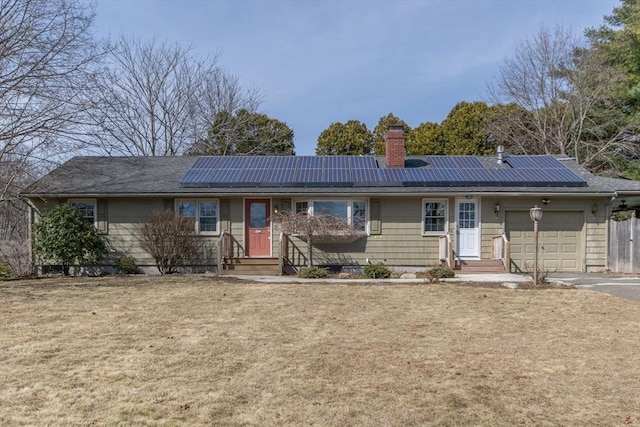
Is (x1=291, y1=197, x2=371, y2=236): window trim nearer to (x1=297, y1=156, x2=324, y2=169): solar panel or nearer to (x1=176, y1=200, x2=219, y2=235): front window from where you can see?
(x1=297, y1=156, x2=324, y2=169): solar panel

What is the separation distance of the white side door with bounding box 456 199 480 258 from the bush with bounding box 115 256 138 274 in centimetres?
1036

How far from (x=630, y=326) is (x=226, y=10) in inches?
607

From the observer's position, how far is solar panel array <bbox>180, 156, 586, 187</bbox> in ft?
44.0

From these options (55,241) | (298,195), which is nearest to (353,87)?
(298,195)

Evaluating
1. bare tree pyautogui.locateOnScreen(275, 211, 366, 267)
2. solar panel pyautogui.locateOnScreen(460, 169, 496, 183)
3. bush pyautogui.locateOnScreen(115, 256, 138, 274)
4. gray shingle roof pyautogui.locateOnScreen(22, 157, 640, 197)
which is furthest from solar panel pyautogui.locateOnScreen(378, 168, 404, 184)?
bush pyautogui.locateOnScreen(115, 256, 138, 274)

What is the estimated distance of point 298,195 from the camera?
43.3ft

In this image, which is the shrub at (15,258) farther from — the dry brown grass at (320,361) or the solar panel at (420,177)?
the solar panel at (420,177)

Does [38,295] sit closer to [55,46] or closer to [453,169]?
[55,46]

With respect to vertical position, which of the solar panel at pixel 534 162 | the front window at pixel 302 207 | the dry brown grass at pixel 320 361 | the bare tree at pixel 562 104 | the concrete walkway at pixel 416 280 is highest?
the bare tree at pixel 562 104

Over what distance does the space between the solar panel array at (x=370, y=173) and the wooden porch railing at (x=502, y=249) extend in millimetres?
1732

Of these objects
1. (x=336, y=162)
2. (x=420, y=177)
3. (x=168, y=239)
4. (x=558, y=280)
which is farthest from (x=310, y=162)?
(x=558, y=280)

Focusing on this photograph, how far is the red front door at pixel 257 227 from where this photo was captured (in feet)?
45.0

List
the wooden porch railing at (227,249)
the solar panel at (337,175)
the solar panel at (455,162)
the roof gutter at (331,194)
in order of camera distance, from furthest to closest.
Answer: the solar panel at (455,162) → the solar panel at (337,175) → the roof gutter at (331,194) → the wooden porch railing at (227,249)

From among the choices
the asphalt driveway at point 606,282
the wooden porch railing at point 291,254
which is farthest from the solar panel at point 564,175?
the wooden porch railing at point 291,254
